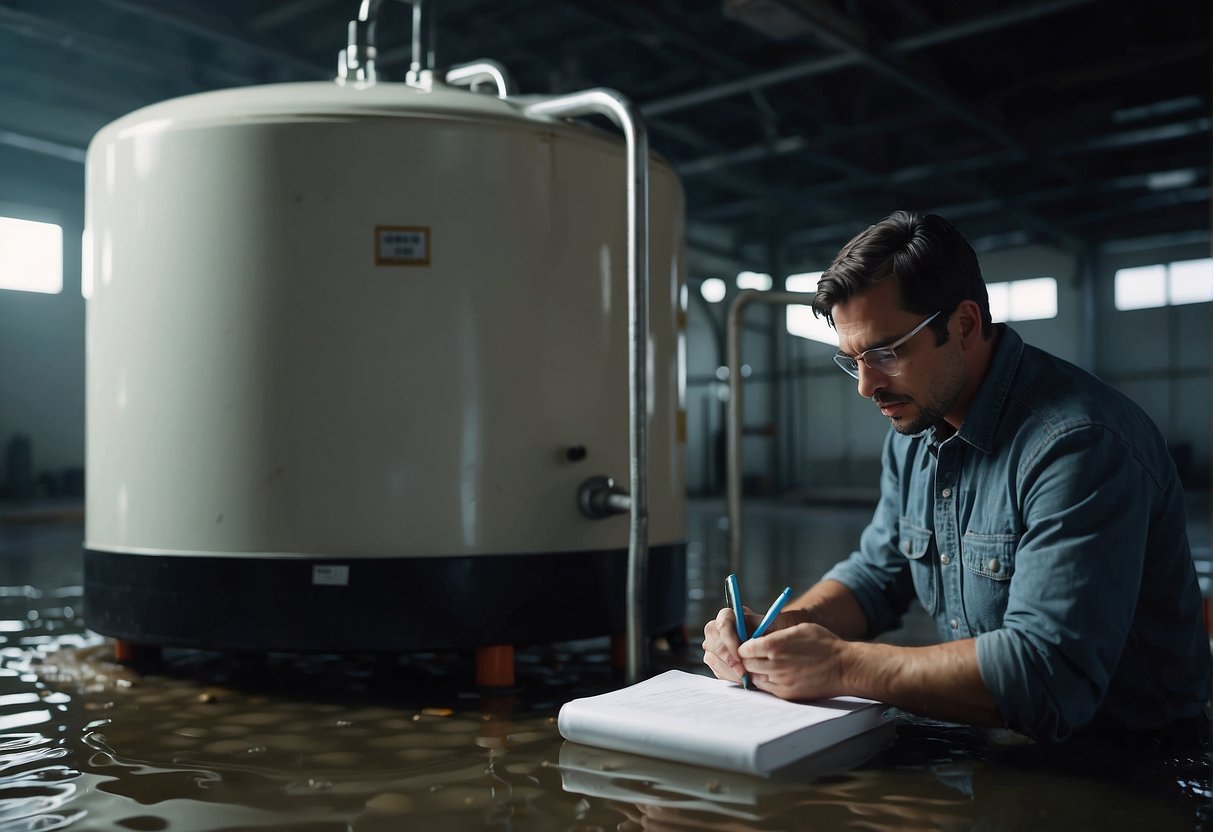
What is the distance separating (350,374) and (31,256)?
8.82m

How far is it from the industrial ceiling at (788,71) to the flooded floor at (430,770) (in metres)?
3.69

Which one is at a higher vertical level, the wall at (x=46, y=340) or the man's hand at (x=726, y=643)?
the wall at (x=46, y=340)

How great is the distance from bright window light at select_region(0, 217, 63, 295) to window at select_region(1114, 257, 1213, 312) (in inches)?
440

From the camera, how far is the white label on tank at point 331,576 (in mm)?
1978

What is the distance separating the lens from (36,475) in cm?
951

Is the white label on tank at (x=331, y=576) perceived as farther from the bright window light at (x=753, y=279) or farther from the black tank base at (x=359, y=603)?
the bright window light at (x=753, y=279)

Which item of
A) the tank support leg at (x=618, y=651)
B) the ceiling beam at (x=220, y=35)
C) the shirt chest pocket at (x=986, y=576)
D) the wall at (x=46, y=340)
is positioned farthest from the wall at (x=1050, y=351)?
the shirt chest pocket at (x=986, y=576)

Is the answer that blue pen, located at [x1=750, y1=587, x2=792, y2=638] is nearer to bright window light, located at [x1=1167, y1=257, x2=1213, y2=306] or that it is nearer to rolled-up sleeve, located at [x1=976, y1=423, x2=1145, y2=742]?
rolled-up sleeve, located at [x1=976, y1=423, x2=1145, y2=742]

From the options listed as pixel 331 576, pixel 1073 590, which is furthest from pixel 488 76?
pixel 1073 590

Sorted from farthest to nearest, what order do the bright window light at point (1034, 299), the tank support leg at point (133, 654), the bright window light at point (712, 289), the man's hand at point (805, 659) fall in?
the bright window light at point (712, 289)
the bright window light at point (1034, 299)
the tank support leg at point (133, 654)
the man's hand at point (805, 659)

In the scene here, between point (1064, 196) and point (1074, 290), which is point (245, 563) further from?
point (1074, 290)

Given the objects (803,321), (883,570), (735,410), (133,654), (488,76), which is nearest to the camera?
(883,570)

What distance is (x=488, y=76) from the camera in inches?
99.0

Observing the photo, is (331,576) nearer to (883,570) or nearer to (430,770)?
(430,770)
